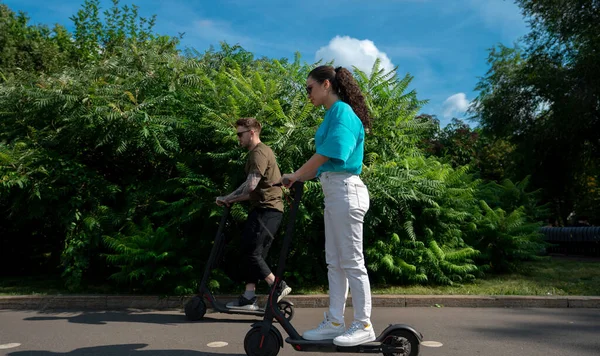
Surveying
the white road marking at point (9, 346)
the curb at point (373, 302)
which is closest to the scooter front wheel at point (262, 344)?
the white road marking at point (9, 346)

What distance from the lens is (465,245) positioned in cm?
801

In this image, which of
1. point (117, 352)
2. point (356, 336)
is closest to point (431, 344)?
point (356, 336)

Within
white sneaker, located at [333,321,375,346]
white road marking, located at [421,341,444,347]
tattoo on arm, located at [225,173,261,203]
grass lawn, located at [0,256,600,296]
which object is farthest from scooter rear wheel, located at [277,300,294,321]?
white sneaker, located at [333,321,375,346]

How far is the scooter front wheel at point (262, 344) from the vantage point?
12.6 ft

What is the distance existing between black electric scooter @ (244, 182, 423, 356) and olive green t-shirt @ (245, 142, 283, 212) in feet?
5.74

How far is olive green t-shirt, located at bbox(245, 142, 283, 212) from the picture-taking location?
18.5 feet

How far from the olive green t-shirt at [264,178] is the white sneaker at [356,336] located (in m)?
2.26

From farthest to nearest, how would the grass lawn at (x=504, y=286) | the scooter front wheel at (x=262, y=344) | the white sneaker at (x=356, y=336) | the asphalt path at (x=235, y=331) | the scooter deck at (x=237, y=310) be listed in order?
the grass lawn at (x=504, y=286) → the scooter deck at (x=237, y=310) → the asphalt path at (x=235, y=331) → the scooter front wheel at (x=262, y=344) → the white sneaker at (x=356, y=336)

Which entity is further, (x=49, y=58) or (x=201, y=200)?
(x=49, y=58)

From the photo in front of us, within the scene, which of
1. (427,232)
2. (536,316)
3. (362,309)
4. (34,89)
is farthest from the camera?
(34,89)

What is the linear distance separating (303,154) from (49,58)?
16.7m

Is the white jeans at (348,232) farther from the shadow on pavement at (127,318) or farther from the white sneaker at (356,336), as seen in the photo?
the shadow on pavement at (127,318)

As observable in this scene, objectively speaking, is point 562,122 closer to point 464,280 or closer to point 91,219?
point 464,280

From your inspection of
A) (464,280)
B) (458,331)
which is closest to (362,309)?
(458,331)
